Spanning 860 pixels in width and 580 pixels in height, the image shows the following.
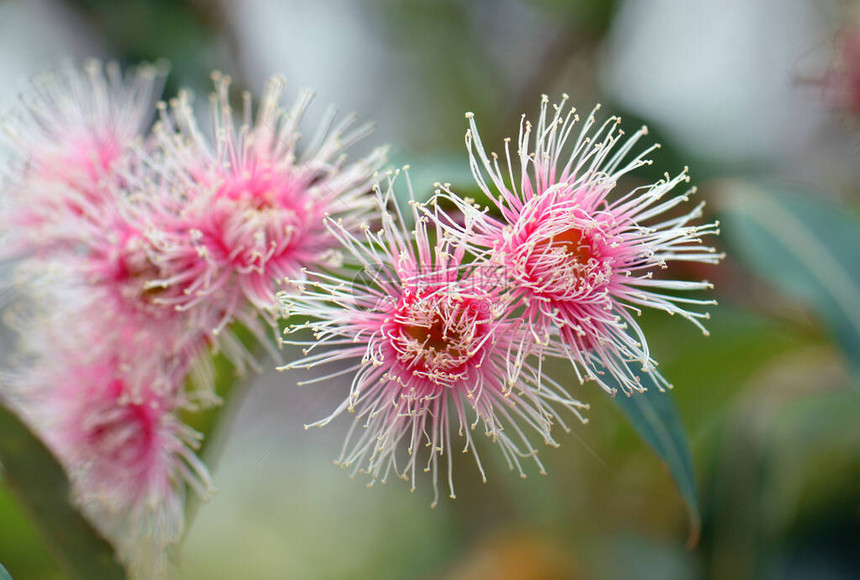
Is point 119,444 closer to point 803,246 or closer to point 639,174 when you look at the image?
point 639,174

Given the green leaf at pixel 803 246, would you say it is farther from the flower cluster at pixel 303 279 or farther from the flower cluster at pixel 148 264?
the flower cluster at pixel 148 264

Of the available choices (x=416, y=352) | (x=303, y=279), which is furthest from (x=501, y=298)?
(x=303, y=279)

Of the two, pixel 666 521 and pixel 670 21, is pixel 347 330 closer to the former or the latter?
pixel 666 521

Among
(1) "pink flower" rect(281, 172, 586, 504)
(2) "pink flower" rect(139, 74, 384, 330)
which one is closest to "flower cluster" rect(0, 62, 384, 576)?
(2) "pink flower" rect(139, 74, 384, 330)

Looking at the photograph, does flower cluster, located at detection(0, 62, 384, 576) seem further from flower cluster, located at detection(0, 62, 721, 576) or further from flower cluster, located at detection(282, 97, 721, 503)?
flower cluster, located at detection(282, 97, 721, 503)

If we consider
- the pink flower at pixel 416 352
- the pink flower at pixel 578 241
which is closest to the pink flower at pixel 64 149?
the pink flower at pixel 416 352
